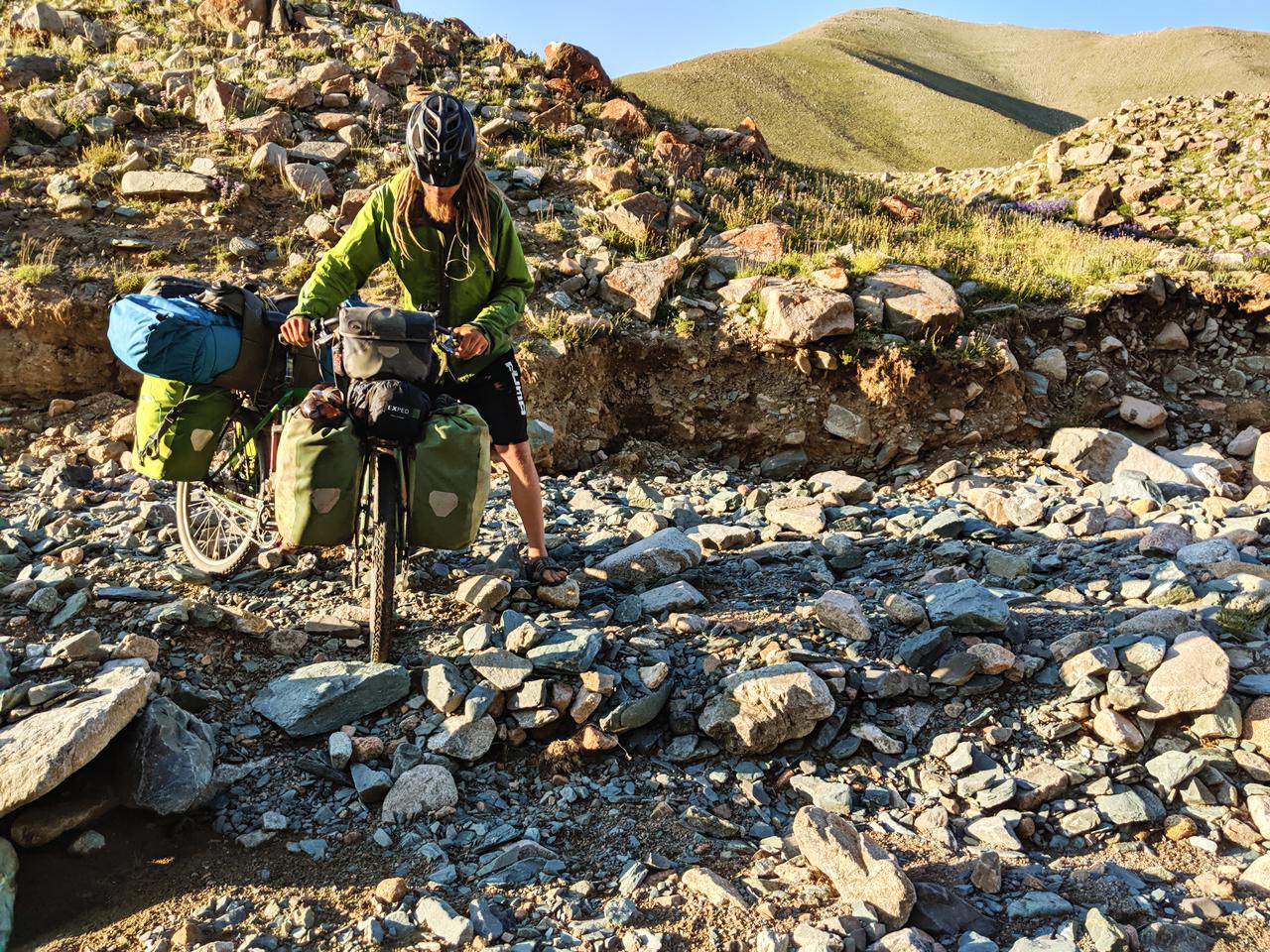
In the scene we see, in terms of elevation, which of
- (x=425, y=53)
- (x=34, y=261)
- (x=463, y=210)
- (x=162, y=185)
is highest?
(x=425, y=53)

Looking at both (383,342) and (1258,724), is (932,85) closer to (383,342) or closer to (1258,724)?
(1258,724)

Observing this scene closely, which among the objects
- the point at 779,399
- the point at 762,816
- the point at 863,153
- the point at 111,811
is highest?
the point at 863,153

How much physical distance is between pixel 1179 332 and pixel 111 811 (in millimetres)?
10958

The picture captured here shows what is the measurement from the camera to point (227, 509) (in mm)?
5449

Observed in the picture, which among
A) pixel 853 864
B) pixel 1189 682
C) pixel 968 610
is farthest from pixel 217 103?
pixel 1189 682

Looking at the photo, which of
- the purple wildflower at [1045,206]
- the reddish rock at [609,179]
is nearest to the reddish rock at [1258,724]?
the reddish rock at [609,179]

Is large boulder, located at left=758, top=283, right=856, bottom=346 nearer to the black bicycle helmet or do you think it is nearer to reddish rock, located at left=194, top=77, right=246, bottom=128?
the black bicycle helmet

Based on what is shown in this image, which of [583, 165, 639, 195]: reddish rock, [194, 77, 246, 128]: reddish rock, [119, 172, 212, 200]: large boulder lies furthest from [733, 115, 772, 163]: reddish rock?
[119, 172, 212, 200]: large boulder

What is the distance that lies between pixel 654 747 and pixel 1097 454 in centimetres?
608

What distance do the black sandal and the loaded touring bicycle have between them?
42.6 inches

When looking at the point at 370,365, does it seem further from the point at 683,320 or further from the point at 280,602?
the point at 683,320

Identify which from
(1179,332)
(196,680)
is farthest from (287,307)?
(1179,332)

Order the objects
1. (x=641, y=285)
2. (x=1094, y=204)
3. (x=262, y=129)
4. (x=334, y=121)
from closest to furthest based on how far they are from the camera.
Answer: (x=641, y=285) < (x=262, y=129) < (x=334, y=121) < (x=1094, y=204)

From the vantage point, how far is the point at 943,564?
569cm
